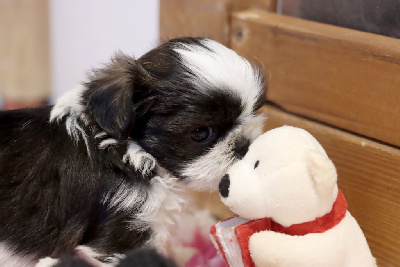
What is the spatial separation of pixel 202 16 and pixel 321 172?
1.06 metres

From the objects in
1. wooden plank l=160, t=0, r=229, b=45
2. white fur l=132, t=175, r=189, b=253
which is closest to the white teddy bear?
white fur l=132, t=175, r=189, b=253

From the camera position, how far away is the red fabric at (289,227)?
136cm

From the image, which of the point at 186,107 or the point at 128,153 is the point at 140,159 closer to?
the point at 128,153

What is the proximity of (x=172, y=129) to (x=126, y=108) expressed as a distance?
0.13m

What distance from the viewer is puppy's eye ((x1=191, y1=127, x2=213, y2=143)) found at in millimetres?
1471

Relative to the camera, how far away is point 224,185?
1390mm

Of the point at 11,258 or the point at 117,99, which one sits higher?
the point at 117,99

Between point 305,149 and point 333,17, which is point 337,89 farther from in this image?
point 305,149

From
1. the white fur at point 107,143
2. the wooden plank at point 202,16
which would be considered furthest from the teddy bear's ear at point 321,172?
the wooden plank at point 202,16

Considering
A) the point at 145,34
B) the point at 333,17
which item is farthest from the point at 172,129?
the point at 145,34

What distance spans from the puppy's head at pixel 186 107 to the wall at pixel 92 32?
1410mm

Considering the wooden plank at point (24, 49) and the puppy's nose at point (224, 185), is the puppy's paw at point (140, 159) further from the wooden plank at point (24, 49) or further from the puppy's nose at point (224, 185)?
the wooden plank at point (24, 49)

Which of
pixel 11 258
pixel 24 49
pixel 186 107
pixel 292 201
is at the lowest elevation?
pixel 11 258

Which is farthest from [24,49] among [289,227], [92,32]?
[289,227]
